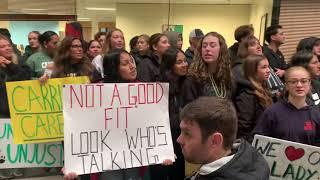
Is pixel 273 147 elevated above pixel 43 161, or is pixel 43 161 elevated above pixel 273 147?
pixel 273 147

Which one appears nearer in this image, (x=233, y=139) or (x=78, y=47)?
(x=233, y=139)

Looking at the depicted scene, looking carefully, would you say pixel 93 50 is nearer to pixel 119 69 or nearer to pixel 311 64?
pixel 119 69

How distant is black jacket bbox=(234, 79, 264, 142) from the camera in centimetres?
327

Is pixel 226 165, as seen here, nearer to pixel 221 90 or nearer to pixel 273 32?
pixel 221 90

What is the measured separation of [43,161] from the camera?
3.32 m

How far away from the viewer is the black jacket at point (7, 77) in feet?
11.1

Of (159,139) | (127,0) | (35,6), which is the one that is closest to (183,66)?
(159,139)

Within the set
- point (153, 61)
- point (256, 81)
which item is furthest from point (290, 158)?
point (153, 61)

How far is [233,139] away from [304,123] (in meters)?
1.60

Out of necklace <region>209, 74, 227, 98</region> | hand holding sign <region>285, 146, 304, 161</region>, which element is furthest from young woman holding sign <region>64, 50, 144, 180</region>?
hand holding sign <region>285, 146, 304, 161</region>

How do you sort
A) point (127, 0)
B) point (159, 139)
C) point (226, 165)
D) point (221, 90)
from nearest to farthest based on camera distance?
1. point (226, 165)
2. point (159, 139)
3. point (221, 90)
4. point (127, 0)

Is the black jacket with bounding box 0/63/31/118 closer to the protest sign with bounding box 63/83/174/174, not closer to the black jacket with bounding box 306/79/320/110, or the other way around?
the protest sign with bounding box 63/83/174/174

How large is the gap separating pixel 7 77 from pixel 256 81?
2010 millimetres

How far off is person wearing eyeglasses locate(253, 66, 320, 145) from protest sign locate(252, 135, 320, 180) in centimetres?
10
